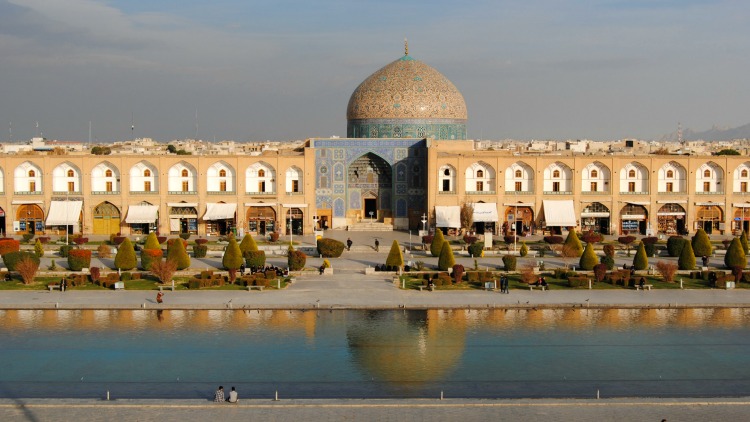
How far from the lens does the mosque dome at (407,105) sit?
5441cm

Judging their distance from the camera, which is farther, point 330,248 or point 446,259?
point 330,248

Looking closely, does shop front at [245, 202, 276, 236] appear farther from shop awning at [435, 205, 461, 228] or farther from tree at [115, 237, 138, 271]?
tree at [115, 237, 138, 271]

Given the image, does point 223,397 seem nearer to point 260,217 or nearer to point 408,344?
point 408,344

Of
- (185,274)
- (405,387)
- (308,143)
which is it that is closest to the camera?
(405,387)

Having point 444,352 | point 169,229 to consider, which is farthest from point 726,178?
point 444,352

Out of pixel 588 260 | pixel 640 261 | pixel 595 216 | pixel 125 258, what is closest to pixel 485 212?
pixel 595 216

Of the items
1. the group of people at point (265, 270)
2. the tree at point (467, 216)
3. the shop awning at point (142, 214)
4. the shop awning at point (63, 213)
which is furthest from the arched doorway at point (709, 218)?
the shop awning at point (63, 213)

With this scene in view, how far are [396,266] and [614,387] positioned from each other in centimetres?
1598

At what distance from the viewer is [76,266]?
116 feet

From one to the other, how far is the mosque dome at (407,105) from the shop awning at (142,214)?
1254cm

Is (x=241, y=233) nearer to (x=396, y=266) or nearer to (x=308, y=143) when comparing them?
(x=308, y=143)

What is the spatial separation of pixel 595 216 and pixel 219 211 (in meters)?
19.2

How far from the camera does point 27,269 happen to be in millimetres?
32656

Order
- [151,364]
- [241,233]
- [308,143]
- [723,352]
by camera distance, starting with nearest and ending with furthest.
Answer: [151,364]
[723,352]
[241,233]
[308,143]
